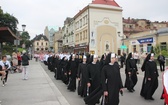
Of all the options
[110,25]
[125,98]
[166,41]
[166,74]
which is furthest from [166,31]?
[166,74]

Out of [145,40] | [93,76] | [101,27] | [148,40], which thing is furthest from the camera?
[101,27]

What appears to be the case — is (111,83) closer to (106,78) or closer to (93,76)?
(106,78)

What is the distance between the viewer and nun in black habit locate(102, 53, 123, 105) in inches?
225

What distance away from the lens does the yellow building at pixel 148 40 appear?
29109 mm

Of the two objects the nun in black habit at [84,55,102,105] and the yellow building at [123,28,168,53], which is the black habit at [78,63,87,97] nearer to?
the nun in black habit at [84,55,102,105]

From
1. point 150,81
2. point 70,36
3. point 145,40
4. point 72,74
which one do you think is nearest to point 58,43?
point 70,36

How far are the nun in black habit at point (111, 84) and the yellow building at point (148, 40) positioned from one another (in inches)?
952

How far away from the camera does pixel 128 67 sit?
993 centimetres

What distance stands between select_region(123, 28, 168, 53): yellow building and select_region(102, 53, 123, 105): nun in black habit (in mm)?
24180

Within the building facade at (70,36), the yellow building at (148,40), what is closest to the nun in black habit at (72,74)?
the yellow building at (148,40)

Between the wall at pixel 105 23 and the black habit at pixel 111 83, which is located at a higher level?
the wall at pixel 105 23

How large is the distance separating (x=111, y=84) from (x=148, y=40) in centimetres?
2740

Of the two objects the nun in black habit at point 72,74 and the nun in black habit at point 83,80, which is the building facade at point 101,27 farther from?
the nun in black habit at point 83,80

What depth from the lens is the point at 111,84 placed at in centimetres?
577
